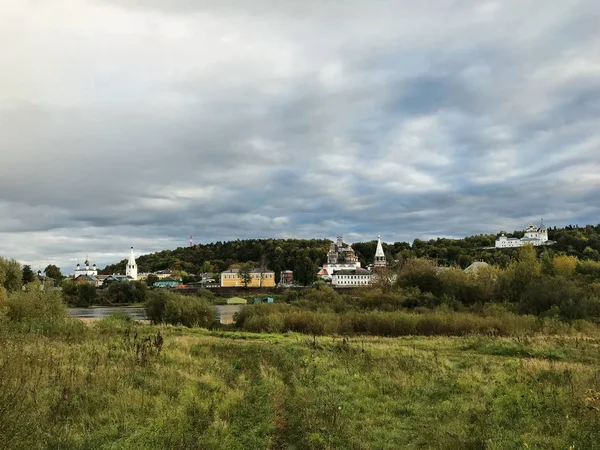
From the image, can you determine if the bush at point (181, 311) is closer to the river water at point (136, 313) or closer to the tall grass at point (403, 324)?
the river water at point (136, 313)

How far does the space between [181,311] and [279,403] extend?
3286cm

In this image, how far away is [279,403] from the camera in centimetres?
1045

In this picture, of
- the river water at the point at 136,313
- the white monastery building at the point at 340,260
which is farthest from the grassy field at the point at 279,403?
the white monastery building at the point at 340,260

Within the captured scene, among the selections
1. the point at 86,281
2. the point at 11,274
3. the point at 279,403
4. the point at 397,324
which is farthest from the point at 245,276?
the point at 279,403

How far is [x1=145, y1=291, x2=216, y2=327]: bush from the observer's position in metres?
41.2

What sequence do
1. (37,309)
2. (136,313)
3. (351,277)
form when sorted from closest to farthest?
(37,309) → (136,313) → (351,277)

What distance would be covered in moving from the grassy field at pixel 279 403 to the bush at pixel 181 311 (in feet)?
83.4

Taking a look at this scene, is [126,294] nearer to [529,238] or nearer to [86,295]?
[86,295]

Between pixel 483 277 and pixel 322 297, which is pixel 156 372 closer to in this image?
pixel 322 297

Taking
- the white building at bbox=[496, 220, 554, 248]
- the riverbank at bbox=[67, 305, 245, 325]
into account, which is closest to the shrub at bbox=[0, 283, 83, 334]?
the riverbank at bbox=[67, 305, 245, 325]

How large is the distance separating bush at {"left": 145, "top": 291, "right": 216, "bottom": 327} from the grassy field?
25.4 meters

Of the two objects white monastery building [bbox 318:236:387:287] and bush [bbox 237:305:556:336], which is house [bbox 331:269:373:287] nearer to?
white monastery building [bbox 318:236:387:287]

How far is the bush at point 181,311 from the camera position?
41.2 metres

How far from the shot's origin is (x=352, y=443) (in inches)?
307
